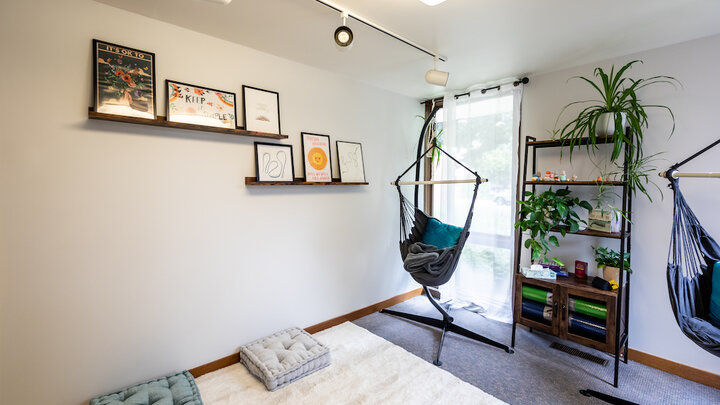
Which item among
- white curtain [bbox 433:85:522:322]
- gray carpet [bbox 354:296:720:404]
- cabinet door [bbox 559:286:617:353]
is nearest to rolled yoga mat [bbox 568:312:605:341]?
cabinet door [bbox 559:286:617:353]

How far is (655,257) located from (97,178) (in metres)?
3.69

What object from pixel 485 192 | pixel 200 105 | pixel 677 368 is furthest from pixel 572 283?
pixel 200 105

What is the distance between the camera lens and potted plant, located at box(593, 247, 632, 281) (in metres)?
2.14

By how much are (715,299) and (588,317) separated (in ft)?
2.10

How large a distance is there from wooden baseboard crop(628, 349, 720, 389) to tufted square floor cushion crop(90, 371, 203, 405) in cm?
303

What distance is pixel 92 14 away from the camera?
166cm

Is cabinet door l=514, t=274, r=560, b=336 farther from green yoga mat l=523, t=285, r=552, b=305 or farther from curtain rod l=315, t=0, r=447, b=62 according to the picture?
curtain rod l=315, t=0, r=447, b=62

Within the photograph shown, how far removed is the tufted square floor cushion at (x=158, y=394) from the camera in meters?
1.62

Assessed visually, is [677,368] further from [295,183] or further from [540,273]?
[295,183]

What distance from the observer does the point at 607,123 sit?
6.76 ft

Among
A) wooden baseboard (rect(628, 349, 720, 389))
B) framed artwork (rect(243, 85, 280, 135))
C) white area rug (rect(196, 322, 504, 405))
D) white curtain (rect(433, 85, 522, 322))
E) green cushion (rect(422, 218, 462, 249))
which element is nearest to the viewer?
white area rug (rect(196, 322, 504, 405))

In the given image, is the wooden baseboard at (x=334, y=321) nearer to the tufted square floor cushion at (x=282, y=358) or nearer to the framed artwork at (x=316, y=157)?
the tufted square floor cushion at (x=282, y=358)

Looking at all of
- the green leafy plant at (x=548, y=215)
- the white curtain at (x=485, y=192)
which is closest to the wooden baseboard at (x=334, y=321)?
the white curtain at (x=485, y=192)

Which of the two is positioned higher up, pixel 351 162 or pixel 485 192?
pixel 351 162
